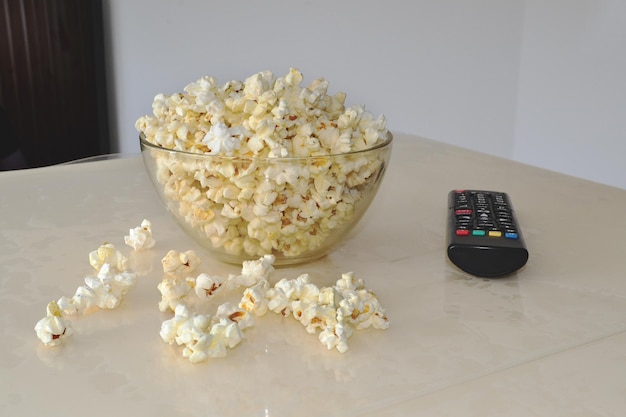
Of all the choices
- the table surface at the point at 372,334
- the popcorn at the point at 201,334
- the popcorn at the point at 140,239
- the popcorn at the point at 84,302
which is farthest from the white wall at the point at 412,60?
the popcorn at the point at 201,334

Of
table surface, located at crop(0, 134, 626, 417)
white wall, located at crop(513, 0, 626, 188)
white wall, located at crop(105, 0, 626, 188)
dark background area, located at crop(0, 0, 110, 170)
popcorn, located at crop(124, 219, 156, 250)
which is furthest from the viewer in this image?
white wall, located at crop(513, 0, 626, 188)

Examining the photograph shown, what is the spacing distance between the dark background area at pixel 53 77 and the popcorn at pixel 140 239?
1.77m

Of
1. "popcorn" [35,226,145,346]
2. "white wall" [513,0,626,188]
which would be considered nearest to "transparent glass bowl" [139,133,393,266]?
"popcorn" [35,226,145,346]

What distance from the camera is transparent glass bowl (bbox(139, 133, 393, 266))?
69 centimetres

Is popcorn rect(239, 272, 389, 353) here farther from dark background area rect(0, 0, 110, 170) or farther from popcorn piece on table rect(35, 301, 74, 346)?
dark background area rect(0, 0, 110, 170)

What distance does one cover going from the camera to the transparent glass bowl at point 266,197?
692 millimetres

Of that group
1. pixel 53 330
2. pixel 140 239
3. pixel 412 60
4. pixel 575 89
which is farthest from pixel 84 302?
pixel 575 89

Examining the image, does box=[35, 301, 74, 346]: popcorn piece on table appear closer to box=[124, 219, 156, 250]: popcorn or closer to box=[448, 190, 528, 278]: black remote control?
box=[124, 219, 156, 250]: popcorn

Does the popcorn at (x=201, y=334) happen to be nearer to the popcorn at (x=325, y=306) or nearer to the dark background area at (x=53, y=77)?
the popcorn at (x=325, y=306)

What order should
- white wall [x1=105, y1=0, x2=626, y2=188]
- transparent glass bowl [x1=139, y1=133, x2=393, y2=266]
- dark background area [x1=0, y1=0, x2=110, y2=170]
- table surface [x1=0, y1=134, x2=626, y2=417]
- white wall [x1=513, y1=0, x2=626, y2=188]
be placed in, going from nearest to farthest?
table surface [x1=0, y1=134, x2=626, y2=417], transparent glass bowl [x1=139, y1=133, x2=393, y2=266], dark background area [x1=0, y1=0, x2=110, y2=170], white wall [x1=105, y1=0, x2=626, y2=188], white wall [x1=513, y1=0, x2=626, y2=188]

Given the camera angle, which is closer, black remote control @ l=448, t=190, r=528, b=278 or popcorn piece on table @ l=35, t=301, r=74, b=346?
popcorn piece on table @ l=35, t=301, r=74, b=346

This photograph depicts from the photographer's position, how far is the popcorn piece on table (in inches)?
22.9

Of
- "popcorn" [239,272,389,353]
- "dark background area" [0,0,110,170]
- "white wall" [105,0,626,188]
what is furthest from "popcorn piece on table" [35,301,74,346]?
"white wall" [105,0,626,188]

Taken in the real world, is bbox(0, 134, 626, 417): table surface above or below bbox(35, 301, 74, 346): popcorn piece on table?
below
